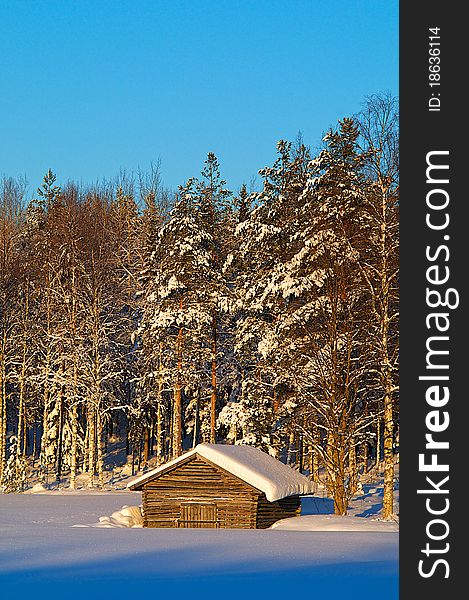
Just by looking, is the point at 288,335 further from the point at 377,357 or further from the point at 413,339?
the point at 413,339

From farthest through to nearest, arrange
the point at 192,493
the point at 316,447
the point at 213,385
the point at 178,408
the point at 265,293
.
Answer: the point at 213,385 → the point at 178,408 → the point at 265,293 → the point at 316,447 → the point at 192,493

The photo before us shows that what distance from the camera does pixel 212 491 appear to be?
33.9 meters

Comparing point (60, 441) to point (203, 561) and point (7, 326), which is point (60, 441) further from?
point (203, 561)

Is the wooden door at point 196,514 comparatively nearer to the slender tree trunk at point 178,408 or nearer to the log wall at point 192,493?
the log wall at point 192,493

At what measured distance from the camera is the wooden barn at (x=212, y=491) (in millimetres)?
33250

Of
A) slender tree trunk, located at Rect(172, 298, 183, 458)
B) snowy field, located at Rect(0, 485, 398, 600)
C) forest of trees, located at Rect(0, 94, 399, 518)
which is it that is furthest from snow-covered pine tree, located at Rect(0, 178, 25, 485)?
snowy field, located at Rect(0, 485, 398, 600)

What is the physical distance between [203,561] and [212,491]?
13587 millimetres

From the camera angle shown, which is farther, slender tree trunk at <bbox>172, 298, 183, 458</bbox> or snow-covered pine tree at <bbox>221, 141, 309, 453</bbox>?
slender tree trunk at <bbox>172, 298, 183, 458</bbox>

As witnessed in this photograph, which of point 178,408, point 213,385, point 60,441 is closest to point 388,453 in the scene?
point 213,385

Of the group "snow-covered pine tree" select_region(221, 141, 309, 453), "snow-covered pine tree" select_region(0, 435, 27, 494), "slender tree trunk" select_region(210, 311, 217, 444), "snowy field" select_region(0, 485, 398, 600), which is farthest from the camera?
"snow-covered pine tree" select_region(0, 435, 27, 494)

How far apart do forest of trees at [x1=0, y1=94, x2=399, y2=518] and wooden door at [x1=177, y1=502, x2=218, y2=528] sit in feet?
15.3

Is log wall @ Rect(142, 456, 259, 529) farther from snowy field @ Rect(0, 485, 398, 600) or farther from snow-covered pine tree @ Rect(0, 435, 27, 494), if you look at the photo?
snow-covered pine tree @ Rect(0, 435, 27, 494)

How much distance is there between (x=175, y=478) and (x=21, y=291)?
25874 millimetres

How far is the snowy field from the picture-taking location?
1669cm
